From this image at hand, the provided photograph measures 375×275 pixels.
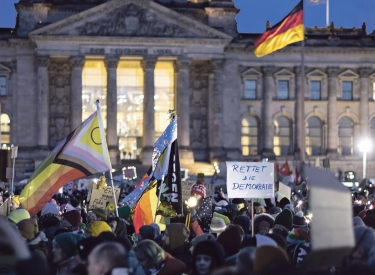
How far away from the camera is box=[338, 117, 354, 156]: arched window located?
62.2 meters

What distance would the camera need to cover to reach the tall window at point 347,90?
205 feet

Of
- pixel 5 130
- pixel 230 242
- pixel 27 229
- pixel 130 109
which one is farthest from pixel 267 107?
pixel 230 242

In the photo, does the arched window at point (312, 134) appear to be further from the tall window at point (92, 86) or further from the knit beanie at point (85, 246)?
the knit beanie at point (85, 246)

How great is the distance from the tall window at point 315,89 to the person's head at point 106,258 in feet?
185

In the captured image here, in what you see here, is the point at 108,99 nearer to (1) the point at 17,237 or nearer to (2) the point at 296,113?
(2) the point at 296,113

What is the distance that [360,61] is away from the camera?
203 feet

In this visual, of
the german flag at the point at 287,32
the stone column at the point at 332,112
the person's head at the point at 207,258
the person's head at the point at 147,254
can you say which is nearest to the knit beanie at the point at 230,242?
the person's head at the point at 147,254

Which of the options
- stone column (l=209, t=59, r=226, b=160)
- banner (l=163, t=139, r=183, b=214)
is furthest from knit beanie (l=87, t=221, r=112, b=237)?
stone column (l=209, t=59, r=226, b=160)

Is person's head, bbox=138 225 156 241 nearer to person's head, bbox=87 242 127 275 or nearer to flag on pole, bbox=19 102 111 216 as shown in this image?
flag on pole, bbox=19 102 111 216

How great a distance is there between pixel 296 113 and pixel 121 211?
45985mm

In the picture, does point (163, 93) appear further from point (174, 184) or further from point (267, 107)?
point (174, 184)

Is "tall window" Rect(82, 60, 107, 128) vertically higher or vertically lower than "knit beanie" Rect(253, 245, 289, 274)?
higher

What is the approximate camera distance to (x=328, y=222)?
6.02 metres

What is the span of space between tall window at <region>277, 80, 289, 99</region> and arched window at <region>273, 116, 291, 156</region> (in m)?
1.57
